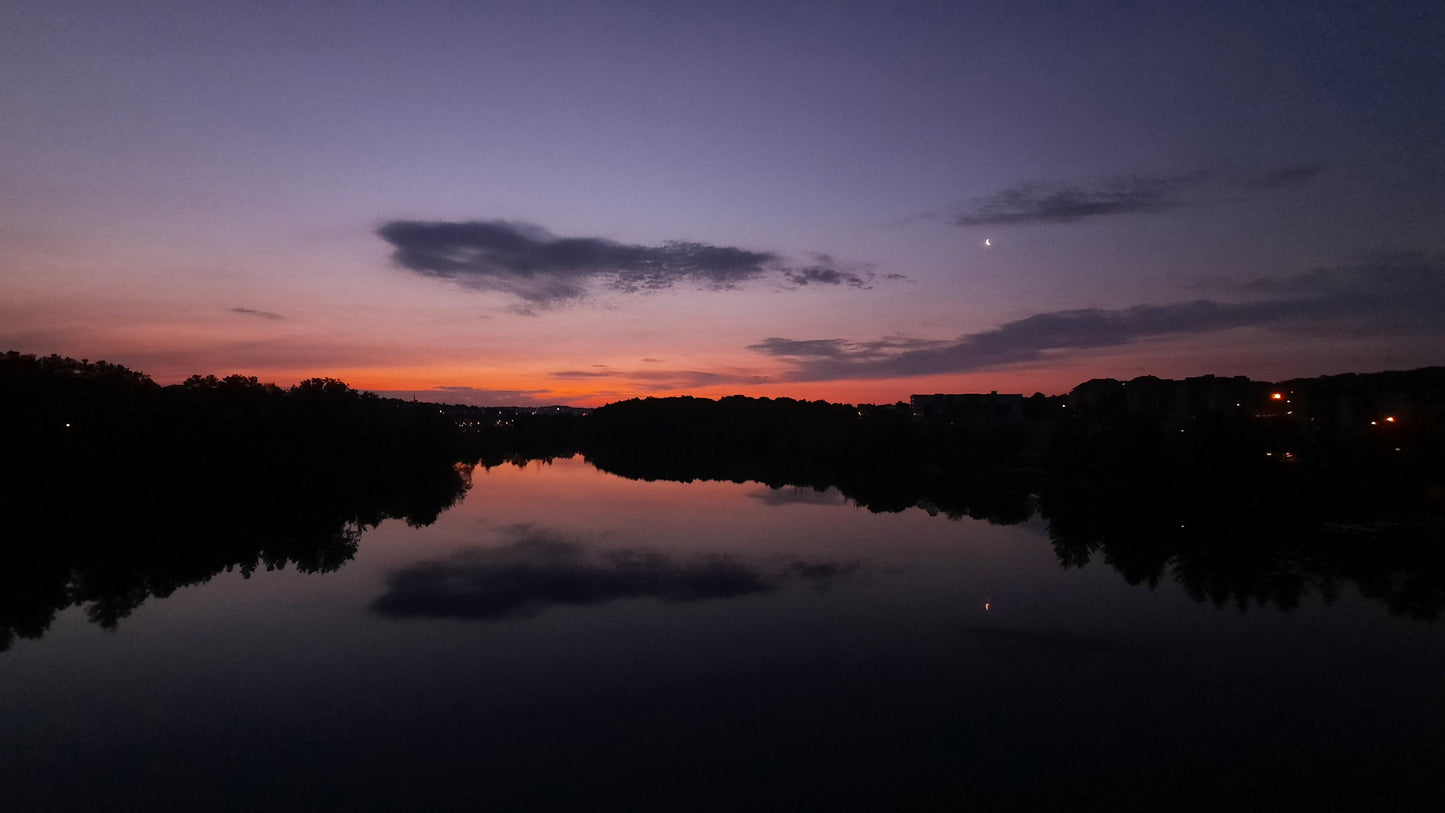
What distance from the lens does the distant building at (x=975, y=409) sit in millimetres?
142875

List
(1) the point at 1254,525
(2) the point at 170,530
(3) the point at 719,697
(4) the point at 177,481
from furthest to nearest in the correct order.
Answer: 1. (4) the point at 177,481
2. (1) the point at 1254,525
3. (2) the point at 170,530
4. (3) the point at 719,697

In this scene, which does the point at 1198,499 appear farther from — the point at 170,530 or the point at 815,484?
the point at 170,530

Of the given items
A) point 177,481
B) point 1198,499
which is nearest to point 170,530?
point 177,481

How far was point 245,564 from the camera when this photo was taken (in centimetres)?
2834

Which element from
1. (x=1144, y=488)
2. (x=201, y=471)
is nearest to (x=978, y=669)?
(x=1144, y=488)

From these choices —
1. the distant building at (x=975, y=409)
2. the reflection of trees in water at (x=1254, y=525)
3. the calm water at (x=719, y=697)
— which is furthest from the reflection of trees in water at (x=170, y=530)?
the distant building at (x=975, y=409)

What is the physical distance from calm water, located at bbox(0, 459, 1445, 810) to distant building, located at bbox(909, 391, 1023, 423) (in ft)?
384

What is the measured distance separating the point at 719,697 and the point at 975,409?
141608 mm

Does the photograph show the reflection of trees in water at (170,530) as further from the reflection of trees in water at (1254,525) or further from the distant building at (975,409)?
the distant building at (975,409)

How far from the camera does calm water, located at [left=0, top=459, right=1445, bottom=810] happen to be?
38.0ft

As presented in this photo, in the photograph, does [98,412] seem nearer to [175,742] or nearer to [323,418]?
[323,418]

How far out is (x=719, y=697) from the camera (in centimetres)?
1516

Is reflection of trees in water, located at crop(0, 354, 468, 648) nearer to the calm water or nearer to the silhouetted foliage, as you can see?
the silhouetted foliage

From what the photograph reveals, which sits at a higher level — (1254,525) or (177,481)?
(177,481)
